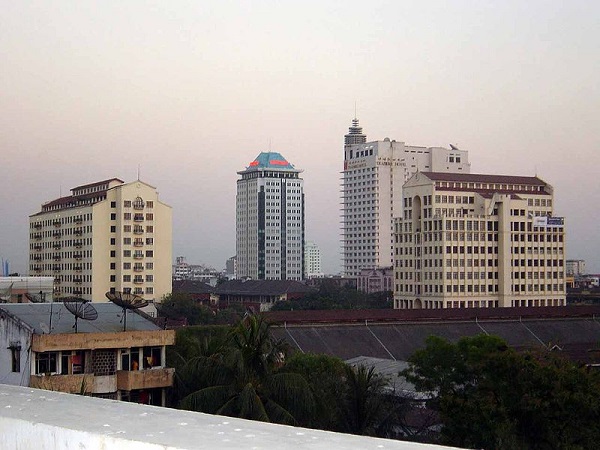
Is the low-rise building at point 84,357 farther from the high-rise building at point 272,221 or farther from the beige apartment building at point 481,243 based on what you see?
the high-rise building at point 272,221

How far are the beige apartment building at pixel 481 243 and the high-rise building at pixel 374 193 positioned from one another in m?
62.8

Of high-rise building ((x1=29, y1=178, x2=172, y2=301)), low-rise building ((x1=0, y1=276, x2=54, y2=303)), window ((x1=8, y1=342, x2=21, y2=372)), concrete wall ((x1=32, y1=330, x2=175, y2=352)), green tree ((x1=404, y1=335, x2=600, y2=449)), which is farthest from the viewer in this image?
high-rise building ((x1=29, y1=178, x2=172, y2=301))

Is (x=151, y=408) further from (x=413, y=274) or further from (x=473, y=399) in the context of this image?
(x=413, y=274)

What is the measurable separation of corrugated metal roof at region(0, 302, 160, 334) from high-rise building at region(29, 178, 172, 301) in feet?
200

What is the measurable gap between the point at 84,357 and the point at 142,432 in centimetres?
2092

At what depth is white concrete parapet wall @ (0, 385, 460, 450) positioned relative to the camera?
471 centimetres

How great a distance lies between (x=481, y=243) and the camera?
3669 inches

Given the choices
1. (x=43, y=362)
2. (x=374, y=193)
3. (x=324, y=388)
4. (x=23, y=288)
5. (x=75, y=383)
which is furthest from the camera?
(x=374, y=193)

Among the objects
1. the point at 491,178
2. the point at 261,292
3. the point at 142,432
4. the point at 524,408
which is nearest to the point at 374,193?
the point at 261,292

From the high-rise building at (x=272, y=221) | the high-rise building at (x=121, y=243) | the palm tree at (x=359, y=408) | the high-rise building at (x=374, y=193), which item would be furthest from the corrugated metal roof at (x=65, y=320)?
the high-rise building at (x=272, y=221)

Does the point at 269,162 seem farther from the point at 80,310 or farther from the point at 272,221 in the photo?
the point at 80,310

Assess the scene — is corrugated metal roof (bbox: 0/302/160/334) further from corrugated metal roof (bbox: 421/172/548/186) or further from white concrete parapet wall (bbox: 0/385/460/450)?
corrugated metal roof (bbox: 421/172/548/186)

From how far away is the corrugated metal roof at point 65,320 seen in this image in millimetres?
26375

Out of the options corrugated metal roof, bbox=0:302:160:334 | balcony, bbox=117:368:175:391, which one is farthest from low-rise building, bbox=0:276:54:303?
balcony, bbox=117:368:175:391
